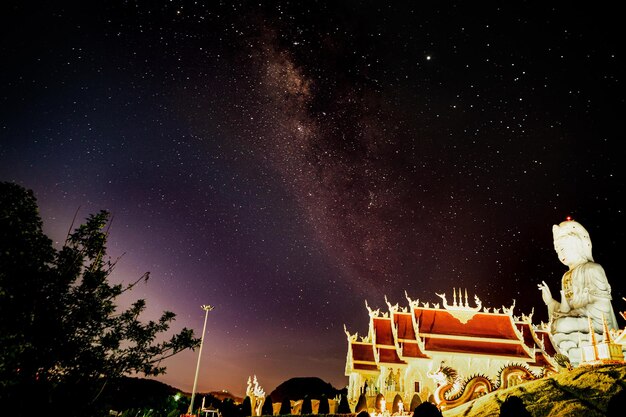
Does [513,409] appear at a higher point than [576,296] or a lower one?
lower

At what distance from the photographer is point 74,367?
6707 mm

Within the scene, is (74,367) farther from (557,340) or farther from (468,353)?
(557,340)

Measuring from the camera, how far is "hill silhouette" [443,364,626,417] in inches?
406

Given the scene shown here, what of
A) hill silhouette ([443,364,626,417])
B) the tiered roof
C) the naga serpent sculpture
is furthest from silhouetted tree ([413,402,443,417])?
the tiered roof

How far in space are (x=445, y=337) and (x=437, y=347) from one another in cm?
108

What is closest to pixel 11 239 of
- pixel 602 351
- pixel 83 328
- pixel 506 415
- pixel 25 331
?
pixel 25 331

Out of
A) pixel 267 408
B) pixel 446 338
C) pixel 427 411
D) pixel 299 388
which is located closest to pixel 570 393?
pixel 427 411

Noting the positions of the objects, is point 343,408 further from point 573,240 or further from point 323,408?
point 573,240

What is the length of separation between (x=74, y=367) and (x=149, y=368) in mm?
1755

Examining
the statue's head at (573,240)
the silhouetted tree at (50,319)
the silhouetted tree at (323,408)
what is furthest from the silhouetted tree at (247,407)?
the statue's head at (573,240)

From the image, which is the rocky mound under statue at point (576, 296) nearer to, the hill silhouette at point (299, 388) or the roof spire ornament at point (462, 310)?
the roof spire ornament at point (462, 310)

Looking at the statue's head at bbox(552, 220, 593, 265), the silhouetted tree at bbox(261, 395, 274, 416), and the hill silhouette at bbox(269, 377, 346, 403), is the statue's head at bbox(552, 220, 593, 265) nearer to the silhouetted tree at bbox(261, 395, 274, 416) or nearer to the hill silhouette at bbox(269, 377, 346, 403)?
the silhouetted tree at bbox(261, 395, 274, 416)

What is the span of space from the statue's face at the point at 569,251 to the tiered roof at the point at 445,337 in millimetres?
5174

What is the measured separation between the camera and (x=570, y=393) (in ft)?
37.1
